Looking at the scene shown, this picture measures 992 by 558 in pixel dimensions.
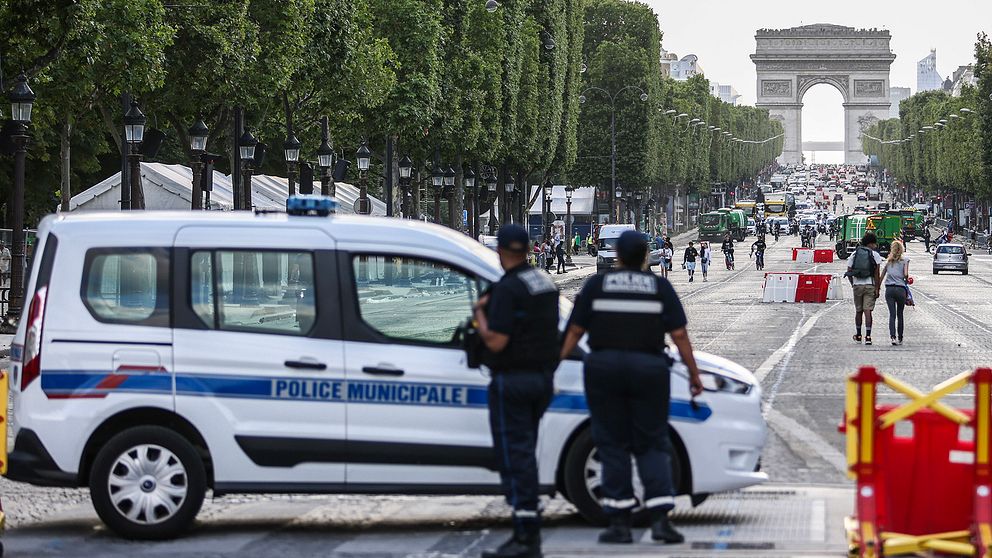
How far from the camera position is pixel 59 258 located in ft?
34.2

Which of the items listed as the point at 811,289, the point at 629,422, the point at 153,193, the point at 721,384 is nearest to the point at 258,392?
the point at 629,422

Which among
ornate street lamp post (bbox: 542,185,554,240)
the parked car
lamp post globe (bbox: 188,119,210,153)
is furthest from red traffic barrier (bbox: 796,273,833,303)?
ornate street lamp post (bbox: 542,185,554,240)

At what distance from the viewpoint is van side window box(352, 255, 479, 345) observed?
1050 cm

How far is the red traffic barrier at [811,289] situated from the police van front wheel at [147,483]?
125 ft

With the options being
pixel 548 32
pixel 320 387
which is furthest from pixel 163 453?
pixel 548 32

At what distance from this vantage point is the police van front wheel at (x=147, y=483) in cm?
1016

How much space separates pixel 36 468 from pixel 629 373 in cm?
343

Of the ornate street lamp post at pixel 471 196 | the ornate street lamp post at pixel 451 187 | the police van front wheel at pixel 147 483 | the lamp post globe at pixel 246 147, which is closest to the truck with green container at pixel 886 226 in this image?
the ornate street lamp post at pixel 471 196

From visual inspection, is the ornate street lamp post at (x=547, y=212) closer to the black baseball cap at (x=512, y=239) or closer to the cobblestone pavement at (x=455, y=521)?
the cobblestone pavement at (x=455, y=521)

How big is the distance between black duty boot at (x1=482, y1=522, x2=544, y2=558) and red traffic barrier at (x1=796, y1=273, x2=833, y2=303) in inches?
1515

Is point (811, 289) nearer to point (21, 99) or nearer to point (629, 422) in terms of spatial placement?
point (21, 99)

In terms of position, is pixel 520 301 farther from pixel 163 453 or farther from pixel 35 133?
pixel 35 133

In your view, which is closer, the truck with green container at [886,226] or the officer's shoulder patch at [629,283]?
the officer's shoulder patch at [629,283]

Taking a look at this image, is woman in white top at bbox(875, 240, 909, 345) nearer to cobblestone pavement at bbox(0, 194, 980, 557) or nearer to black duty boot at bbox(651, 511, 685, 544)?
cobblestone pavement at bbox(0, 194, 980, 557)
